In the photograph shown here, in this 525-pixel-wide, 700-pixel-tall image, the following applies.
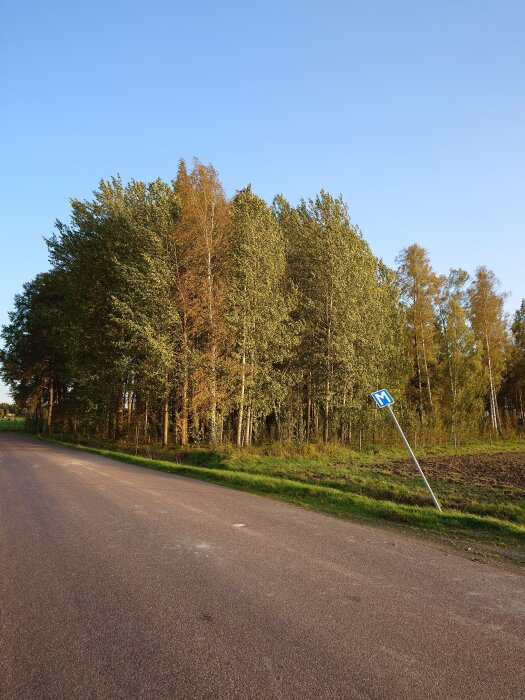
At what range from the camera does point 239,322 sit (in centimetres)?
2239

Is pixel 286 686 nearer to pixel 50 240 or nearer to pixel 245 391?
pixel 245 391

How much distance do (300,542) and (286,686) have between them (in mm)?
3811

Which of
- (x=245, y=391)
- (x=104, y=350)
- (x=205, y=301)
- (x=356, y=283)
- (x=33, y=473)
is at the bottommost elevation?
(x=33, y=473)

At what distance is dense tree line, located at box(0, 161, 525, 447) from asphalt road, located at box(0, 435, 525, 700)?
1520cm

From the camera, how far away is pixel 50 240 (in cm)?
3186

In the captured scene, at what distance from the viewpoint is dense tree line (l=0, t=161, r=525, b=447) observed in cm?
2238

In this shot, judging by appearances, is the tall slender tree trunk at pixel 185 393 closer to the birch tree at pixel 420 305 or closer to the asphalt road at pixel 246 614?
the asphalt road at pixel 246 614

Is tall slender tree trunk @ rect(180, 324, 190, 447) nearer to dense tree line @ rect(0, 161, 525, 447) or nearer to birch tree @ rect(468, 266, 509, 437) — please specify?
dense tree line @ rect(0, 161, 525, 447)

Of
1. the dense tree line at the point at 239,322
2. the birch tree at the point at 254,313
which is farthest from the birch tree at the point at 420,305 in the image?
the birch tree at the point at 254,313

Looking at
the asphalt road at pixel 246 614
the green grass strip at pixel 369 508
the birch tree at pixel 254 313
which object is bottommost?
the green grass strip at pixel 369 508

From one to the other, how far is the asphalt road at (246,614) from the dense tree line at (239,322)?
49.9 ft

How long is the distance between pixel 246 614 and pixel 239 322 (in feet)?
61.8

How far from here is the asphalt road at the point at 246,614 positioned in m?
2.99

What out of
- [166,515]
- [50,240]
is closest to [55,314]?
[50,240]
